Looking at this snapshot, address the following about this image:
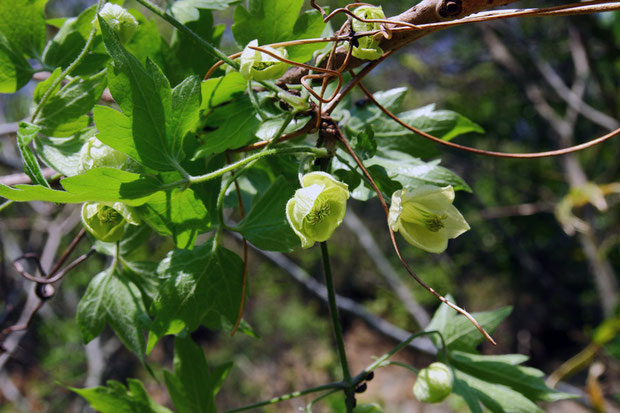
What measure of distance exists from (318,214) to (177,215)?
21cm

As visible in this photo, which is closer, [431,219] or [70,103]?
[431,219]

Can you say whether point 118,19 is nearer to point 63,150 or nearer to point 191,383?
point 63,150

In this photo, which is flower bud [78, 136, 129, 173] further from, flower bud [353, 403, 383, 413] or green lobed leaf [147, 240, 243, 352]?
flower bud [353, 403, 383, 413]

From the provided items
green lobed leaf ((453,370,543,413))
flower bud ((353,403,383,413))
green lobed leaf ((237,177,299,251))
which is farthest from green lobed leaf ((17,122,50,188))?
green lobed leaf ((453,370,543,413))

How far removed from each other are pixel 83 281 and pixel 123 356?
826mm

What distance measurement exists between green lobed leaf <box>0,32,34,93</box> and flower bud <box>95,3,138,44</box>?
222mm

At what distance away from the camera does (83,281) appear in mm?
3629

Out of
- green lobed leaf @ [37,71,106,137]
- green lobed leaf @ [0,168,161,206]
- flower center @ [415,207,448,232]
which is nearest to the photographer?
green lobed leaf @ [0,168,161,206]

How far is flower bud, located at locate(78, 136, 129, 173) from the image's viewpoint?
2.00 feet

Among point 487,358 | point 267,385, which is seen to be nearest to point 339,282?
point 267,385

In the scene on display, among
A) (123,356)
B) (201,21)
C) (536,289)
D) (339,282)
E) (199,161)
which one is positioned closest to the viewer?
(199,161)

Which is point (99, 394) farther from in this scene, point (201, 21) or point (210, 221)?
point (201, 21)

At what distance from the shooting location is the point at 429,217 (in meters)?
0.60

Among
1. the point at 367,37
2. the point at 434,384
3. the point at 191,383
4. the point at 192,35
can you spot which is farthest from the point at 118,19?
the point at 434,384
